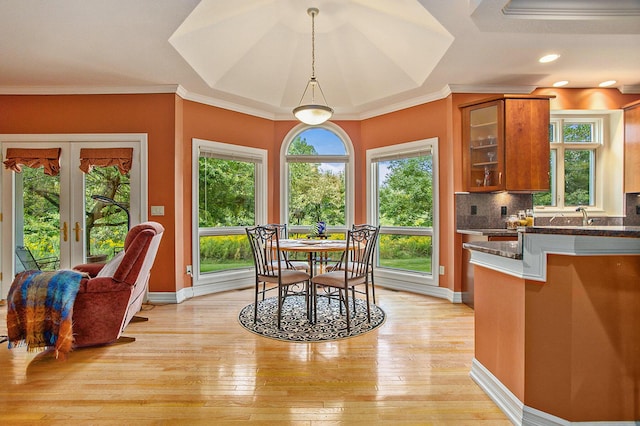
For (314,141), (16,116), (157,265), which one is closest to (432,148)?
(314,141)

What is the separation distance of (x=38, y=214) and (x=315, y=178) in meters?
3.70

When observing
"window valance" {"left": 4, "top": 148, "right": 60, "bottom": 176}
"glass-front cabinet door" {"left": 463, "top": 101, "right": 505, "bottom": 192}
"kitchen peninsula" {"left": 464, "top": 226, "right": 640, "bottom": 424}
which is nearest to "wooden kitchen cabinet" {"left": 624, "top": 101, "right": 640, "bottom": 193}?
"glass-front cabinet door" {"left": 463, "top": 101, "right": 505, "bottom": 192}

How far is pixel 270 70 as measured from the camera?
412cm

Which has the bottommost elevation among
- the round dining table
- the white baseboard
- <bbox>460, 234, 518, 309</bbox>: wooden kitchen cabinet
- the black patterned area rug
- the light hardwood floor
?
the light hardwood floor

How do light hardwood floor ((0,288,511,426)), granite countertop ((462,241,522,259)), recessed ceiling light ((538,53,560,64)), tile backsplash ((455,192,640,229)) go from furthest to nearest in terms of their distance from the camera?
tile backsplash ((455,192,640,229))
recessed ceiling light ((538,53,560,64))
light hardwood floor ((0,288,511,426))
granite countertop ((462,241,522,259))

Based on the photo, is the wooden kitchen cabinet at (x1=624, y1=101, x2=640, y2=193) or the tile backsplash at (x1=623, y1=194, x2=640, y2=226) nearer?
the wooden kitchen cabinet at (x1=624, y1=101, x2=640, y2=193)

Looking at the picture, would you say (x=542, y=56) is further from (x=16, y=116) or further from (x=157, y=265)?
(x=16, y=116)

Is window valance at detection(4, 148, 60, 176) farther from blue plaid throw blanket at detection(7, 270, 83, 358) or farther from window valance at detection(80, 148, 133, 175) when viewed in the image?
blue plaid throw blanket at detection(7, 270, 83, 358)

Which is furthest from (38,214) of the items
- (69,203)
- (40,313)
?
(40,313)

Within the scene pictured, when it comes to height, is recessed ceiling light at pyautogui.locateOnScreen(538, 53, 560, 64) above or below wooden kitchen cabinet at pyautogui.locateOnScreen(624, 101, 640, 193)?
above

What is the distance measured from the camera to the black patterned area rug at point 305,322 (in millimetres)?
2850

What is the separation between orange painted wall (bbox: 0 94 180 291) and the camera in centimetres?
393

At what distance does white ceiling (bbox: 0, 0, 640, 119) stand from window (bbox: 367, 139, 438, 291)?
72 cm

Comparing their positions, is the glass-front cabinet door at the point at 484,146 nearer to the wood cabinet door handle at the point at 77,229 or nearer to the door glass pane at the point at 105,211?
the door glass pane at the point at 105,211
